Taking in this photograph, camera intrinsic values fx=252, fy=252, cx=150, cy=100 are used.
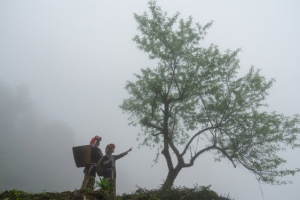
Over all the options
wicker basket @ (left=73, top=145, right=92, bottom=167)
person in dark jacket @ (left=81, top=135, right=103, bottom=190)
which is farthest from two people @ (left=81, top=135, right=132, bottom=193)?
wicker basket @ (left=73, top=145, right=92, bottom=167)

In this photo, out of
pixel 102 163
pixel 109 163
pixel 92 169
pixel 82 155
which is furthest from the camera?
pixel 109 163

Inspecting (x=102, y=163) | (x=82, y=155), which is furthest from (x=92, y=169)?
(x=82, y=155)

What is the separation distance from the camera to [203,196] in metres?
7.68

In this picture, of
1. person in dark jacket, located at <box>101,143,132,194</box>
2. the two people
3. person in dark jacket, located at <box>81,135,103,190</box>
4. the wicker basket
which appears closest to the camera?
the wicker basket

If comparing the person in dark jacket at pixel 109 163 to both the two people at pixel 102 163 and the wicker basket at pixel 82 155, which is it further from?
the wicker basket at pixel 82 155

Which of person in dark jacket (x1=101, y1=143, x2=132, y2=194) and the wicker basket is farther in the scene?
person in dark jacket (x1=101, y1=143, x2=132, y2=194)

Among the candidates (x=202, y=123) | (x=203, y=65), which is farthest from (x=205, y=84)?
(x=202, y=123)

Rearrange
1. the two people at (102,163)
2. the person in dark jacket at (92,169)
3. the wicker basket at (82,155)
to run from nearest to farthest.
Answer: the wicker basket at (82,155) < the person in dark jacket at (92,169) < the two people at (102,163)

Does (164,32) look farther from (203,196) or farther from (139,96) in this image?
(203,196)

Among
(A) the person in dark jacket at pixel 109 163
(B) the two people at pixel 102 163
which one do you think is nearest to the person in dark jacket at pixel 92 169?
(B) the two people at pixel 102 163

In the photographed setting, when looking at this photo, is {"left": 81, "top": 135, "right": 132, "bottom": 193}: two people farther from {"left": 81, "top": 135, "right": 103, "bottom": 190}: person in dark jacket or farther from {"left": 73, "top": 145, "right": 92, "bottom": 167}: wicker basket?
{"left": 73, "top": 145, "right": 92, "bottom": 167}: wicker basket

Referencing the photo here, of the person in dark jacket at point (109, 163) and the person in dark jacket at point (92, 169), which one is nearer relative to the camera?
the person in dark jacket at point (92, 169)

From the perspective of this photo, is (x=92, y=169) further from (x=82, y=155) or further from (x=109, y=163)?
(x=82, y=155)

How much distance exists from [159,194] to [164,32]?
22.9ft
